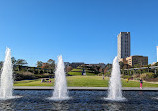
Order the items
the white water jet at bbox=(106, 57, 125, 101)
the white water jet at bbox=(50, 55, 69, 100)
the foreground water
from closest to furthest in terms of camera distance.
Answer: the foreground water, the white water jet at bbox=(106, 57, 125, 101), the white water jet at bbox=(50, 55, 69, 100)

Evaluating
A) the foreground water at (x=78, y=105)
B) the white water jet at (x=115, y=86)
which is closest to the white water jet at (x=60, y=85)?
the foreground water at (x=78, y=105)

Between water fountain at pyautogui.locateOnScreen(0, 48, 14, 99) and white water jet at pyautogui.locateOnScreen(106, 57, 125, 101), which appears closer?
white water jet at pyautogui.locateOnScreen(106, 57, 125, 101)

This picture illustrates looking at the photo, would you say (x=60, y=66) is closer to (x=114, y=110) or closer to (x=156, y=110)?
(x=114, y=110)

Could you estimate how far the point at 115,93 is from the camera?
19469mm

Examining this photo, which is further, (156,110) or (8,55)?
(8,55)

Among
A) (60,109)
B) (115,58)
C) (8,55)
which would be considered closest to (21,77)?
(8,55)

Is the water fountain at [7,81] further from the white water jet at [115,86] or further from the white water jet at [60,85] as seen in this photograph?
the white water jet at [115,86]

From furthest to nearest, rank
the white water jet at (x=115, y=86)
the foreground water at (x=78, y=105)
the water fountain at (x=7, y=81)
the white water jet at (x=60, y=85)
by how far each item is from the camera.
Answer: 1. the white water jet at (x=60, y=85)
2. the water fountain at (x=7, y=81)
3. the white water jet at (x=115, y=86)
4. the foreground water at (x=78, y=105)

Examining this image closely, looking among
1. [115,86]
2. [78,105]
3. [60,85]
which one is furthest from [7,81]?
[115,86]

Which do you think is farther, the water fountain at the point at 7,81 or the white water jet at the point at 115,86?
the water fountain at the point at 7,81

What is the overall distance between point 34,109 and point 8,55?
10.9m

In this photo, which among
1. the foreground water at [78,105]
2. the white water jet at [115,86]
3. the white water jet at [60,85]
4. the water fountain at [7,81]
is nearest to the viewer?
the foreground water at [78,105]

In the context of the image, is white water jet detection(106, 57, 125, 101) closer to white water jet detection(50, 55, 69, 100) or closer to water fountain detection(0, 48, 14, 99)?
white water jet detection(50, 55, 69, 100)

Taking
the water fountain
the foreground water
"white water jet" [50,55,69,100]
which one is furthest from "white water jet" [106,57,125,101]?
the water fountain
